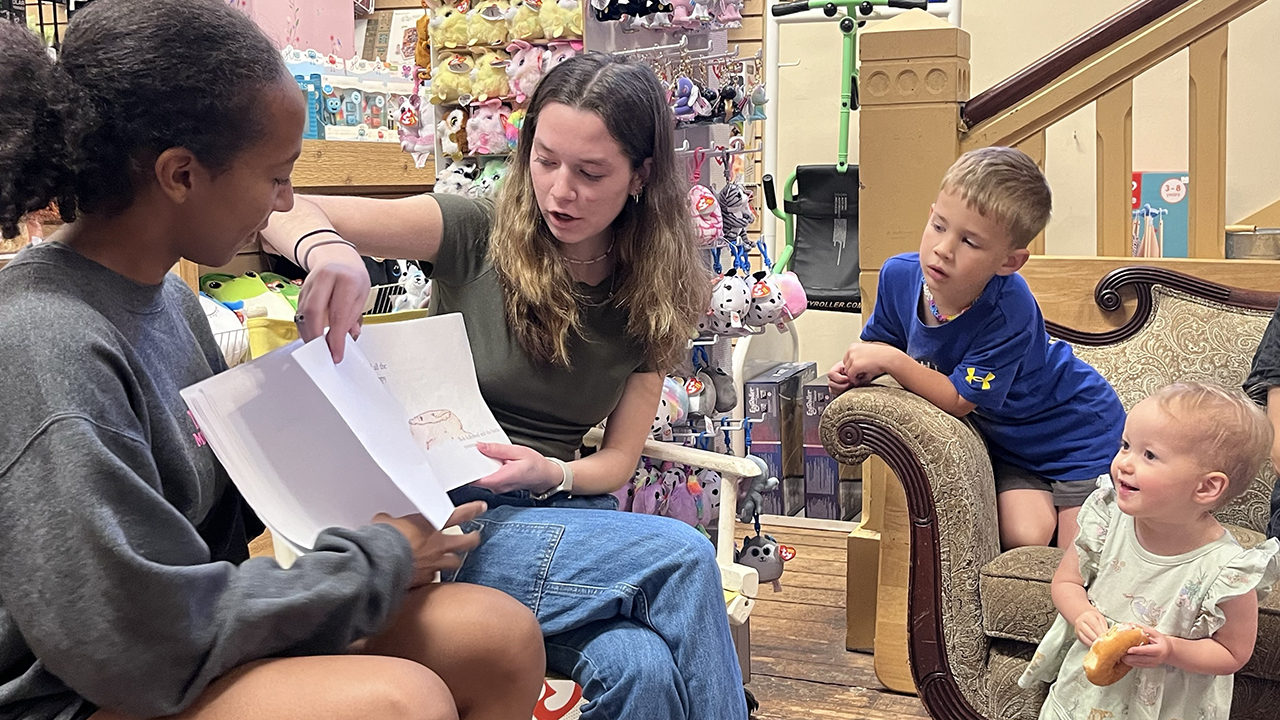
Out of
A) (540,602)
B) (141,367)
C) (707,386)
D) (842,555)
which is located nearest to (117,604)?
(141,367)

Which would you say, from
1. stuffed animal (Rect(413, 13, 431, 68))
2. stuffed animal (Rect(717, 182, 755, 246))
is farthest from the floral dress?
stuffed animal (Rect(413, 13, 431, 68))

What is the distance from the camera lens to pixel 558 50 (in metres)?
2.49

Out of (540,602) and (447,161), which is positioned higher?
(447,161)

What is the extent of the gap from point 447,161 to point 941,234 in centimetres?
118

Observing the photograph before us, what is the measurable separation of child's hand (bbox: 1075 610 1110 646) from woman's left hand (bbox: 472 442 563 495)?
0.89 meters

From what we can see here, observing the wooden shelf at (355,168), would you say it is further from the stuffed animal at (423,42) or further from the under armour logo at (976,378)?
the under armour logo at (976,378)

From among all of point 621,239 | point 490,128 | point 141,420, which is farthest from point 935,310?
point 141,420

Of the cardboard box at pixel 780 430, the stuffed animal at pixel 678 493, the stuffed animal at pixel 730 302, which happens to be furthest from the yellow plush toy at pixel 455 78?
the cardboard box at pixel 780 430

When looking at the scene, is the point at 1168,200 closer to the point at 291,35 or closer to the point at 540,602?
the point at 291,35

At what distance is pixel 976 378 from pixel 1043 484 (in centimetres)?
30

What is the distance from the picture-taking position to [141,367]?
101 cm

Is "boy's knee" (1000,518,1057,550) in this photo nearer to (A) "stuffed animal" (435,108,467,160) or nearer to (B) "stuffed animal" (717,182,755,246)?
(B) "stuffed animal" (717,182,755,246)

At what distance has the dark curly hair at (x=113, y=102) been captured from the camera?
980mm

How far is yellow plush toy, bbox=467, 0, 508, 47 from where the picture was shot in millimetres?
2498
